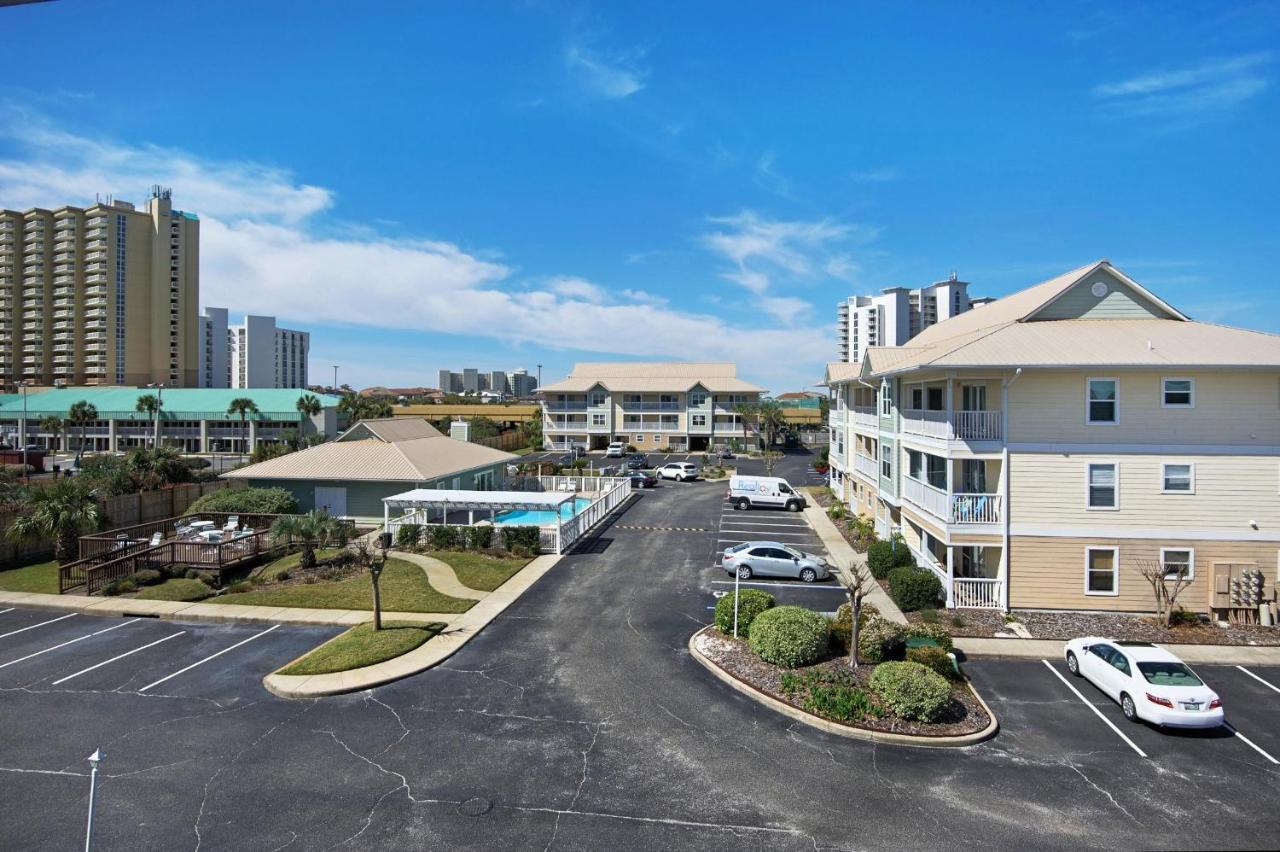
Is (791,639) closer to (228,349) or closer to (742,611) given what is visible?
(742,611)

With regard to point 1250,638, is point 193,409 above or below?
above

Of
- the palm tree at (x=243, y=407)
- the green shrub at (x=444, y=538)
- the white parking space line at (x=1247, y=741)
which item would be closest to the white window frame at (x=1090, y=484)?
the white parking space line at (x=1247, y=741)

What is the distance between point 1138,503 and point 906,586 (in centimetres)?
754

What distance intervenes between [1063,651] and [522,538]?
64.7ft

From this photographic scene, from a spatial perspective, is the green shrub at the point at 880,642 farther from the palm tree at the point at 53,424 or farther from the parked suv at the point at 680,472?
the palm tree at the point at 53,424

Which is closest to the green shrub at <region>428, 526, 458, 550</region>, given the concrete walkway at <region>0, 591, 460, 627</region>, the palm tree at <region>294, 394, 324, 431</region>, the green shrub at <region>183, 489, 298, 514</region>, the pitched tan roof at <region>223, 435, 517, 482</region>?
the pitched tan roof at <region>223, 435, 517, 482</region>

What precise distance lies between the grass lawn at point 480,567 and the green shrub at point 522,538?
0.81m

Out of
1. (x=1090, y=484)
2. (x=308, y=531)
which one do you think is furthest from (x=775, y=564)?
(x=308, y=531)

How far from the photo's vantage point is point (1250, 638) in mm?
19781

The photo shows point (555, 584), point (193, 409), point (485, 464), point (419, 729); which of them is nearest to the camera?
point (419, 729)

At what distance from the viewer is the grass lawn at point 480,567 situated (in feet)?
81.4

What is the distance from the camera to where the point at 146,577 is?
2431cm

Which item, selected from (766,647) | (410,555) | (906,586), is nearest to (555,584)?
(410,555)

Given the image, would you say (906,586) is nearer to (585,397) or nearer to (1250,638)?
(1250,638)
